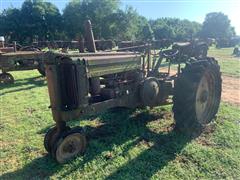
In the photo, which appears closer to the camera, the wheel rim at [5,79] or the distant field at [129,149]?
the distant field at [129,149]

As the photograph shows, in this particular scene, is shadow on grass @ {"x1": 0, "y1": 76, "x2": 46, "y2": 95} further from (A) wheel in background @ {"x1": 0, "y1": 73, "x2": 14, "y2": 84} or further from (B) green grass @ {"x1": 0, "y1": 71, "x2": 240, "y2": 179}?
(B) green grass @ {"x1": 0, "y1": 71, "x2": 240, "y2": 179}

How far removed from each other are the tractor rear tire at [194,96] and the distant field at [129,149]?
21 cm

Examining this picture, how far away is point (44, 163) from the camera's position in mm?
4531

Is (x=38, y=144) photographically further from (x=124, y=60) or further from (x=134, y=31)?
(x=134, y=31)

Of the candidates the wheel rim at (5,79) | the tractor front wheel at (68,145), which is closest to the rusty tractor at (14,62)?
the wheel rim at (5,79)

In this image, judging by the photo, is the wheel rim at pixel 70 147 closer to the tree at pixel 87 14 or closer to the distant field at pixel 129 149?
the distant field at pixel 129 149

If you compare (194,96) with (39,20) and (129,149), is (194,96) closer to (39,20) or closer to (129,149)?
(129,149)

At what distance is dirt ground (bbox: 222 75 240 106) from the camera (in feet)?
28.2

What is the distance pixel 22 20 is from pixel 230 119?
53.0 metres

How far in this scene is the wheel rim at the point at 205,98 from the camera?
5.89 m

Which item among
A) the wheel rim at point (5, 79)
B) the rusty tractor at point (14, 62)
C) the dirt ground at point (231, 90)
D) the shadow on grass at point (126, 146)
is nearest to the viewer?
the shadow on grass at point (126, 146)

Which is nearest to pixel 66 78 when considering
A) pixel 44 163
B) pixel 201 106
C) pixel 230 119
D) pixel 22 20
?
pixel 44 163

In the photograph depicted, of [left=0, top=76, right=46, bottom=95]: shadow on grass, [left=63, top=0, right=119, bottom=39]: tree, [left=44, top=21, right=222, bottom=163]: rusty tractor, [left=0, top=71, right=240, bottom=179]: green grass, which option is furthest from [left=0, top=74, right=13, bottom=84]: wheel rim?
[left=63, top=0, right=119, bottom=39]: tree

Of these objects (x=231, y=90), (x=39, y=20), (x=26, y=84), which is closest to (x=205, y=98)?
(x=231, y=90)
